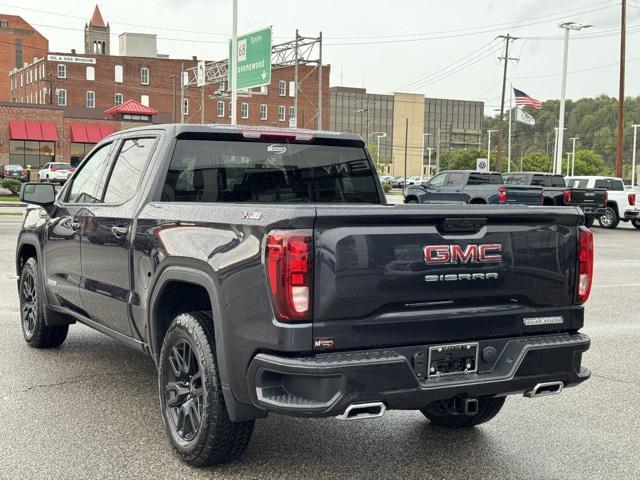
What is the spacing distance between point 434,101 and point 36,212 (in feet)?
522

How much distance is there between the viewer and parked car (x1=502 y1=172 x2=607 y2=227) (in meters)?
25.6

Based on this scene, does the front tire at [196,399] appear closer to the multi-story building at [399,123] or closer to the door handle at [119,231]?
the door handle at [119,231]

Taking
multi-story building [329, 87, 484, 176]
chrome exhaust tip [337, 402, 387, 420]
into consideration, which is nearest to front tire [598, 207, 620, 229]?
chrome exhaust tip [337, 402, 387, 420]

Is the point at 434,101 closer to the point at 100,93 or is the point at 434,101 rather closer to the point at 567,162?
the point at 567,162

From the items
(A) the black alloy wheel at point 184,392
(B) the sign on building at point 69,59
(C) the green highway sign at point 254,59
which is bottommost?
(A) the black alloy wheel at point 184,392

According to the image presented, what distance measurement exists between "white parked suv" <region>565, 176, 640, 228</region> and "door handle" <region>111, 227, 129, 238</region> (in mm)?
25217

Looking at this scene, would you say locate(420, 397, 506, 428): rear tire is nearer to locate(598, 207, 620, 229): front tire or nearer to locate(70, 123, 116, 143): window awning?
locate(598, 207, 620, 229): front tire

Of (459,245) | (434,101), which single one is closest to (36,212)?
(459,245)

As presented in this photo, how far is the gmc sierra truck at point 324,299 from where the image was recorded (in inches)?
138

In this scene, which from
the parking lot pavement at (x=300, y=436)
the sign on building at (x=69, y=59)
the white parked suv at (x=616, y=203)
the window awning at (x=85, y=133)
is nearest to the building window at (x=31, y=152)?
the window awning at (x=85, y=133)

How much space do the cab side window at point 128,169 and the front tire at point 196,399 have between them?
1.26 metres

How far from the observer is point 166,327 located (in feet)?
15.2

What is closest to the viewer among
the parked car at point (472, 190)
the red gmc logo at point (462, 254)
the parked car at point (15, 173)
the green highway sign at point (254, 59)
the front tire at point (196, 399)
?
the red gmc logo at point (462, 254)

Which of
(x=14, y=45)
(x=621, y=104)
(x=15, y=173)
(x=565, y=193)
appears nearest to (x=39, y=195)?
(x=565, y=193)
